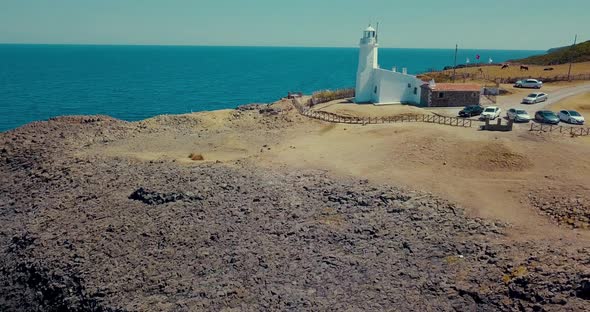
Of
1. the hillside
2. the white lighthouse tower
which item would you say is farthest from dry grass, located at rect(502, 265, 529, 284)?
the hillside

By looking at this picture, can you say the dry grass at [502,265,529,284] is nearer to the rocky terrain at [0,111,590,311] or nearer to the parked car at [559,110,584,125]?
the rocky terrain at [0,111,590,311]

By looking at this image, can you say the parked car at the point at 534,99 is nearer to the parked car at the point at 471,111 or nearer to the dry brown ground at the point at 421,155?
the parked car at the point at 471,111

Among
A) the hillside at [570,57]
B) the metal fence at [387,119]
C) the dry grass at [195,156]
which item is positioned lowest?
the dry grass at [195,156]

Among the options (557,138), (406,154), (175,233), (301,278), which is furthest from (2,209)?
(557,138)

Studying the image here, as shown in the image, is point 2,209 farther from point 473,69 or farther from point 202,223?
point 473,69

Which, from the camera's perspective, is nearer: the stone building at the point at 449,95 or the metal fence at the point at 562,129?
the metal fence at the point at 562,129

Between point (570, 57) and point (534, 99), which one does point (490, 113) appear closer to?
A: point (534, 99)

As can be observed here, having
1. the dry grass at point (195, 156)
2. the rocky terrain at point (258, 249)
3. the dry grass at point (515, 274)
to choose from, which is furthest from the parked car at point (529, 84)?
the dry grass at point (515, 274)
